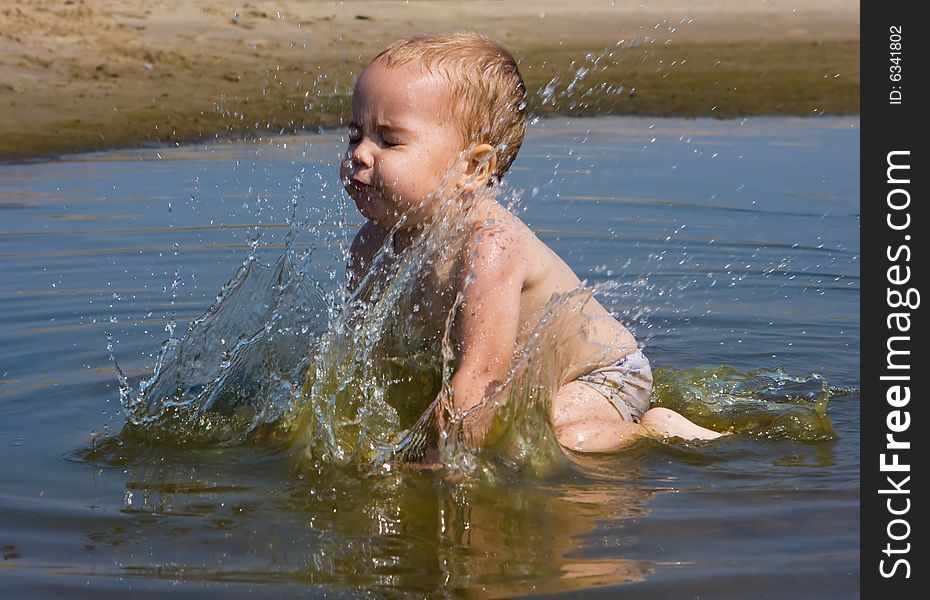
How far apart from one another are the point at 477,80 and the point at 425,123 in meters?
0.22

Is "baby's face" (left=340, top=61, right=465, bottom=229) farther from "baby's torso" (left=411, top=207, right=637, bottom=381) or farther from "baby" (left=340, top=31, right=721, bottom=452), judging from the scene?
"baby's torso" (left=411, top=207, right=637, bottom=381)

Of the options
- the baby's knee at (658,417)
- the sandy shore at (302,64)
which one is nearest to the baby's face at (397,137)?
the baby's knee at (658,417)

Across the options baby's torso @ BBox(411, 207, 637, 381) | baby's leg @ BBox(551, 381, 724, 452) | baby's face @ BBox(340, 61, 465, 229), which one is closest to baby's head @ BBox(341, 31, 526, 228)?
baby's face @ BBox(340, 61, 465, 229)

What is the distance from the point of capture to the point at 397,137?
4.23 metres

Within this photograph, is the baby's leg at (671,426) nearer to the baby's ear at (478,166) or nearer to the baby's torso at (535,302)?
the baby's torso at (535,302)

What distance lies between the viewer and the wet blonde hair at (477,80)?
4.25m

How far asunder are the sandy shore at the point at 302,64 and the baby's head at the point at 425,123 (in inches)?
283

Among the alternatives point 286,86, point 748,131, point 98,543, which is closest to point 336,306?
point 98,543

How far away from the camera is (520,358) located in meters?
4.32

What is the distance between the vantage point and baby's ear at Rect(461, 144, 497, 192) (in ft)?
14.4
